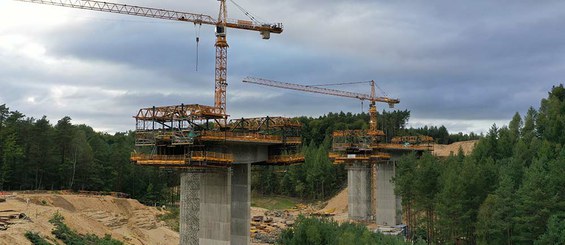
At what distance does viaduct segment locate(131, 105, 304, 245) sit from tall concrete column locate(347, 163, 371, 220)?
46870 mm

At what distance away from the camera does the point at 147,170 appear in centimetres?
10869

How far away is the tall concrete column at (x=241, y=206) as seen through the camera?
1916 inches

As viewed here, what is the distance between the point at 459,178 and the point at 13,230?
41053 mm

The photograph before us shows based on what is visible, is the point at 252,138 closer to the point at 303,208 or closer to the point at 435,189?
the point at 435,189

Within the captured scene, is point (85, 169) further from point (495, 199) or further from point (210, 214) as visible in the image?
point (495, 199)

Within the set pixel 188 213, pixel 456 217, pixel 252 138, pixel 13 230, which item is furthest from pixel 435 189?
pixel 13 230

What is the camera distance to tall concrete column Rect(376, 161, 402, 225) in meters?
91.2

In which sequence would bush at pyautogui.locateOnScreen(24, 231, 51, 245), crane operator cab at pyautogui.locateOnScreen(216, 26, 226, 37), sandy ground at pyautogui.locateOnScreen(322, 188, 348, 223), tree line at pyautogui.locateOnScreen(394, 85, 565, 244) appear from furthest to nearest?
sandy ground at pyautogui.locateOnScreen(322, 188, 348, 223) < crane operator cab at pyautogui.locateOnScreen(216, 26, 226, 37) < bush at pyautogui.locateOnScreen(24, 231, 51, 245) < tree line at pyautogui.locateOnScreen(394, 85, 565, 244)

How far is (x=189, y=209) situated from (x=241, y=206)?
5069 mm

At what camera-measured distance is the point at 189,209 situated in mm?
49219

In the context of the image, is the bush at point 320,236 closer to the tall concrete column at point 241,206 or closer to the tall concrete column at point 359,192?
the tall concrete column at point 241,206

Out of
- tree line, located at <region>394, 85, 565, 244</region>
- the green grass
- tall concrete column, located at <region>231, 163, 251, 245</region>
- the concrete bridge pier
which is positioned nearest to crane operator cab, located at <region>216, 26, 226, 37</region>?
tall concrete column, located at <region>231, 163, 251, 245</region>

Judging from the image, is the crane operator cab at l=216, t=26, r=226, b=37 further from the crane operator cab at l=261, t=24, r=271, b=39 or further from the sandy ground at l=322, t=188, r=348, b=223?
the sandy ground at l=322, t=188, r=348, b=223

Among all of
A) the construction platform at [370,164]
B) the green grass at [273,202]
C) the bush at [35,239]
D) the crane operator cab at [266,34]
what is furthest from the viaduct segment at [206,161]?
the green grass at [273,202]
